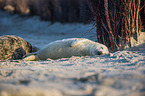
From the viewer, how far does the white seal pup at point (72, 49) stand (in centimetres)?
342

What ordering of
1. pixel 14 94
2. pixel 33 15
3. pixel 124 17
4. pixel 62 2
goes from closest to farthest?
pixel 14 94 → pixel 124 17 → pixel 62 2 → pixel 33 15

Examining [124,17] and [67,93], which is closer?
[67,93]

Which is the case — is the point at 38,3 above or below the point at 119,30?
above

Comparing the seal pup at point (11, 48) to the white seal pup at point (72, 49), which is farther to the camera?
the seal pup at point (11, 48)

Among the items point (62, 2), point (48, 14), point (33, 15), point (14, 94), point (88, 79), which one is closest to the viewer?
point (14, 94)

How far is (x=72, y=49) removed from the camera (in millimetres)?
3518

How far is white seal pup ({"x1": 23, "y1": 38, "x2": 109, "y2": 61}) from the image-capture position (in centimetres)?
342

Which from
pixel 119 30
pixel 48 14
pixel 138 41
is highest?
pixel 48 14

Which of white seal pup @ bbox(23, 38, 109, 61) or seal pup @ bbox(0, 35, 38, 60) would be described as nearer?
white seal pup @ bbox(23, 38, 109, 61)

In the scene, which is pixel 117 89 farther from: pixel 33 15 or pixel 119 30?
pixel 33 15

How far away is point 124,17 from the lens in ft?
11.7

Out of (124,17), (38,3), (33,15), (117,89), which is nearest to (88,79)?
(117,89)

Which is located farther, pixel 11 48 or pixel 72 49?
pixel 11 48

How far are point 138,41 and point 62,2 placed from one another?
11.7 m
